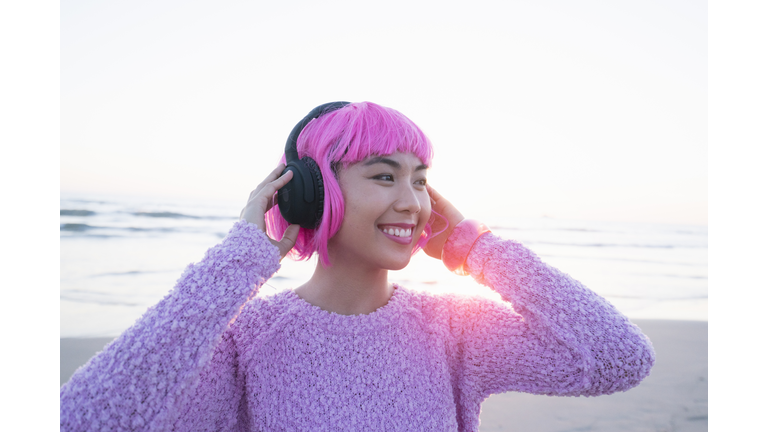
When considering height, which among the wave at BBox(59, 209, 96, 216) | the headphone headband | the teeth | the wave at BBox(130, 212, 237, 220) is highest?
the headphone headband

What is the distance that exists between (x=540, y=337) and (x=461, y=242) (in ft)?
1.47

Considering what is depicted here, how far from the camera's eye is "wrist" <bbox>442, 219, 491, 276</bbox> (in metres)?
1.67

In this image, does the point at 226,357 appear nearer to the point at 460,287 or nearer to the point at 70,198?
the point at 460,287

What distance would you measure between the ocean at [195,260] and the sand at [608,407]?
1.16 meters

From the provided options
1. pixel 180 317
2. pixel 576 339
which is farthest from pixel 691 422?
pixel 180 317

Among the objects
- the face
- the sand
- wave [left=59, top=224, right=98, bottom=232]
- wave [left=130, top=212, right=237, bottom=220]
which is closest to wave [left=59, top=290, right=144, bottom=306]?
the sand

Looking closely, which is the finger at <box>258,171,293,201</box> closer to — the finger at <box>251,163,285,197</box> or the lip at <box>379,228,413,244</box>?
the finger at <box>251,163,285,197</box>

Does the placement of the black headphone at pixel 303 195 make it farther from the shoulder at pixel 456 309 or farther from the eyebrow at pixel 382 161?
the shoulder at pixel 456 309

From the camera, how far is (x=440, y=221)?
1.87m

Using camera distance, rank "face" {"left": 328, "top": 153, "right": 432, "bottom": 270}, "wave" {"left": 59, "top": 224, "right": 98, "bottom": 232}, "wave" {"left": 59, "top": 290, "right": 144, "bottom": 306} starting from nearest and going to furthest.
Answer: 1. "face" {"left": 328, "top": 153, "right": 432, "bottom": 270}
2. "wave" {"left": 59, "top": 290, "right": 144, "bottom": 306}
3. "wave" {"left": 59, "top": 224, "right": 98, "bottom": 232}

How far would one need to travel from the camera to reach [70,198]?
18.7 m

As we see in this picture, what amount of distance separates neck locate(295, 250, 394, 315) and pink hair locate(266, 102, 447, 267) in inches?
2.5

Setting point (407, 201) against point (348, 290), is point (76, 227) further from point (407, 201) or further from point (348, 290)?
point (407, 201)

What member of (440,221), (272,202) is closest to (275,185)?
(272,202)
